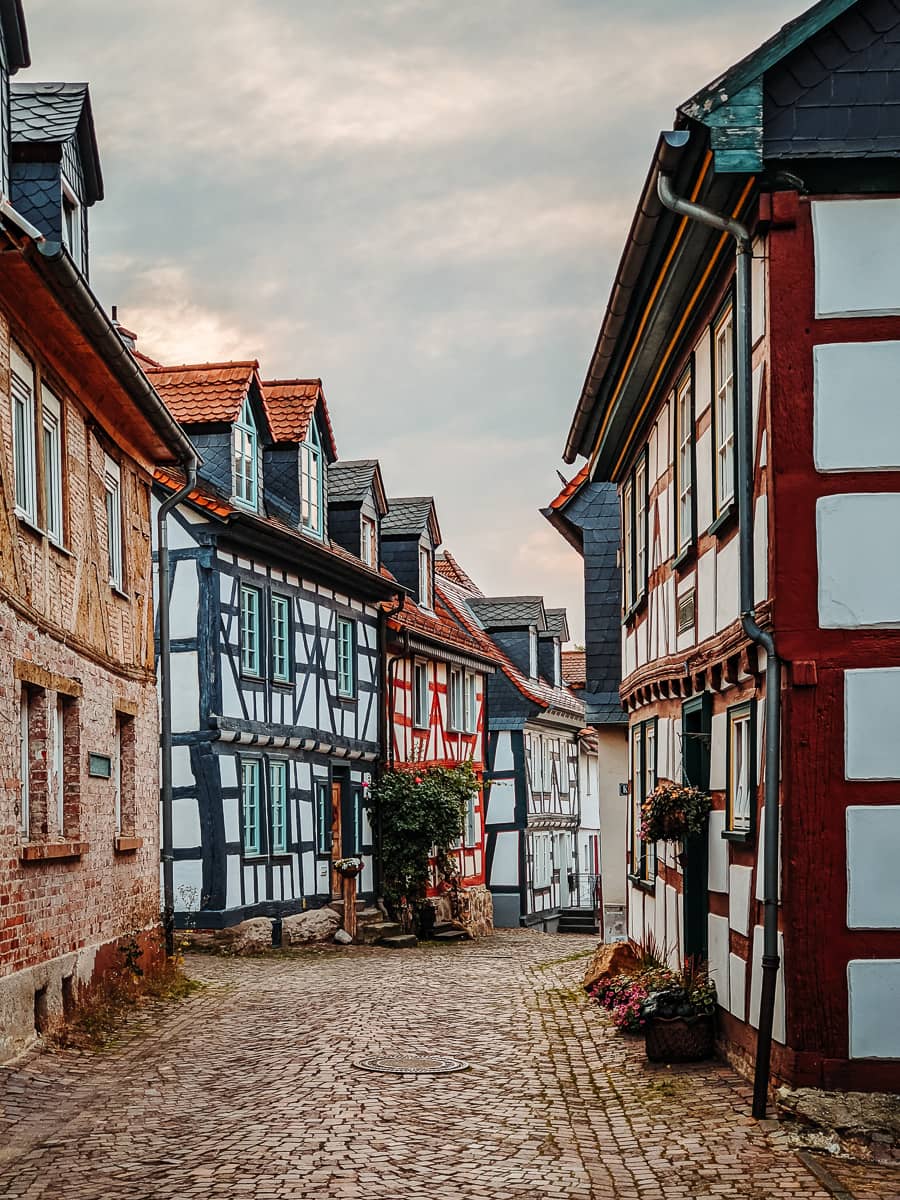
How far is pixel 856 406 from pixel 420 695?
2342 centimetres

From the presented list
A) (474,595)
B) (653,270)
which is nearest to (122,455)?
(653,270)

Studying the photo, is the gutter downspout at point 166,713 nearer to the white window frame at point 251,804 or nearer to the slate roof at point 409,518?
the white window frame at point 251,804

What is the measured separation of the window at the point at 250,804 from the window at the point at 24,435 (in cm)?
1047

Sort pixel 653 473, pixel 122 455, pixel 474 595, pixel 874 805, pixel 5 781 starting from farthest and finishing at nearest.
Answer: pixel 474 595, pixel 122 455, pixel 653 473, pixel 5 781, pixel 874 805

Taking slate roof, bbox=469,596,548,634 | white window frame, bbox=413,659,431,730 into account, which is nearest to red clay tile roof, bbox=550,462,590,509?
white window frame, bbox=413,659,431,730

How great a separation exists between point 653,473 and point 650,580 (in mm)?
1024

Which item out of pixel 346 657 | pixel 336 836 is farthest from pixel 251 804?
pixel 346 657

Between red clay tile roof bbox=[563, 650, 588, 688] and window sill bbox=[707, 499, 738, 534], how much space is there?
127 ft

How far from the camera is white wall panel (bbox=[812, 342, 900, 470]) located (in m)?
9.22

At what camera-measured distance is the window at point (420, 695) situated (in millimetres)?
31938

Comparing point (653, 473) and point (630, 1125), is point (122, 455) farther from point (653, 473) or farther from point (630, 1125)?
point (630, 1125)

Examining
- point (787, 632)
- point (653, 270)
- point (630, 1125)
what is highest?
point (653, 270)

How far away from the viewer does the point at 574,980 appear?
18.5 m

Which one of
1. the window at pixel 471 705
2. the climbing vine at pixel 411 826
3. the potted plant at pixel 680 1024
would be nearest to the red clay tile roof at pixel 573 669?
the window at pixel 471 705
